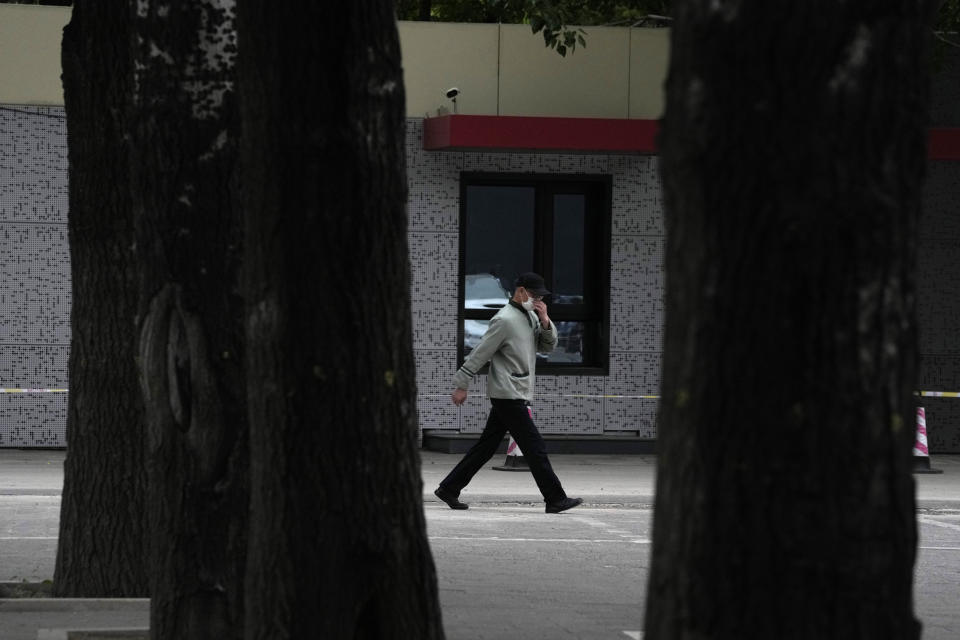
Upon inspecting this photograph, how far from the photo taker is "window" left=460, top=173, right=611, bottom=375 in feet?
64.8

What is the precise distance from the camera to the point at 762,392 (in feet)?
9.21

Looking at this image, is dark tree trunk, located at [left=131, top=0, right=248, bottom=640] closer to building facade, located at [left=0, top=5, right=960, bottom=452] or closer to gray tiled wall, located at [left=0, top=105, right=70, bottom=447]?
building facade, located at [left=0, top=5, right=960, bottom=452]

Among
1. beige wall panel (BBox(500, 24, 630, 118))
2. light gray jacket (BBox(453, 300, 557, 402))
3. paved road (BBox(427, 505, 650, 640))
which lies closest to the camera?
paved road (BBox(427, 505, 650, 640))

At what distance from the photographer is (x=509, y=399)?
1354cm

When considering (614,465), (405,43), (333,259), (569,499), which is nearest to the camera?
(333,259)

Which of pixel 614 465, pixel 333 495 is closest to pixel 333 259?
pixel 333 495

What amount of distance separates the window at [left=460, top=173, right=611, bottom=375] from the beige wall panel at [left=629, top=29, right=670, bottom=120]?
0.95 m

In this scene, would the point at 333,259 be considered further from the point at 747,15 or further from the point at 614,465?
the point at 614,465

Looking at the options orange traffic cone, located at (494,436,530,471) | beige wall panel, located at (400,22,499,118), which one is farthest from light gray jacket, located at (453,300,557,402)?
beige wall panel, located at (400,22,499,118)

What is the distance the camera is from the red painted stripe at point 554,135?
18391 mm

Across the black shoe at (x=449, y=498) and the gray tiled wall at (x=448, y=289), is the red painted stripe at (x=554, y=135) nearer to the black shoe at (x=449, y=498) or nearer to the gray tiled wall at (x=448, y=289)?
the gray tiled wall at (x=448, y=289)

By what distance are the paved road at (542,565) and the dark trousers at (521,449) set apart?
8.9 inches

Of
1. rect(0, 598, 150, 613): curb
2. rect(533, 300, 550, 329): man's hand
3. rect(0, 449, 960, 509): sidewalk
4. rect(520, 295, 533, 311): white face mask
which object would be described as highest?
rect(520, 295, 533, 311): white face mask

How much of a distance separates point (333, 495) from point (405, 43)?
49.2ft
